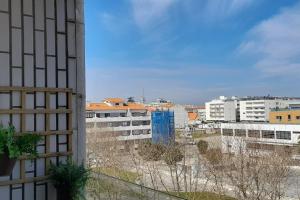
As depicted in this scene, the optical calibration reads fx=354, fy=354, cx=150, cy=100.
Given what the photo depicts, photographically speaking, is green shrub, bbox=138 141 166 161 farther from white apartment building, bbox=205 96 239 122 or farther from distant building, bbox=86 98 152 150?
white apartment building, bbox=205 96 239 122

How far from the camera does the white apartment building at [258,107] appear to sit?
143ft

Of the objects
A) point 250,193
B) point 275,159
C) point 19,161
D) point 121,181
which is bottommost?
point 250,193

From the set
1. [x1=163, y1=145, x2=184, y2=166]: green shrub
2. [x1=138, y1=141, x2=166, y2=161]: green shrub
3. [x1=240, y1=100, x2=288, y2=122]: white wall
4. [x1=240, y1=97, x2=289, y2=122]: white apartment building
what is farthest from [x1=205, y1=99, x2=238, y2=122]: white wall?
[x1=163, y1=145, x2=184, y2=166]: green shrub

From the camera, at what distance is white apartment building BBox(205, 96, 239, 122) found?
4721 cm

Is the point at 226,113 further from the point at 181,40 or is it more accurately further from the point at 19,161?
the point at 19,161

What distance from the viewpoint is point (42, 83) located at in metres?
2.42

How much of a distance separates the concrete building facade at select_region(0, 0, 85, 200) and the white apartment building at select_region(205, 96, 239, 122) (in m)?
45.1

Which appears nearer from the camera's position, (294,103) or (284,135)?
(284,135)

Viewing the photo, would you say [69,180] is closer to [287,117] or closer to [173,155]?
[173,155]

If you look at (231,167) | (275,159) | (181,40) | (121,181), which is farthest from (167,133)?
(181,40)

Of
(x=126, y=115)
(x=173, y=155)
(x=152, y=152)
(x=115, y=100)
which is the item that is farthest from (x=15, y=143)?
(x=115, y=100)

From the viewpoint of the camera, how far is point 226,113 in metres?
46.8

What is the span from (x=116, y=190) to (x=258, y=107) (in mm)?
43437

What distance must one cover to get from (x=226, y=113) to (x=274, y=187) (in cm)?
3991
